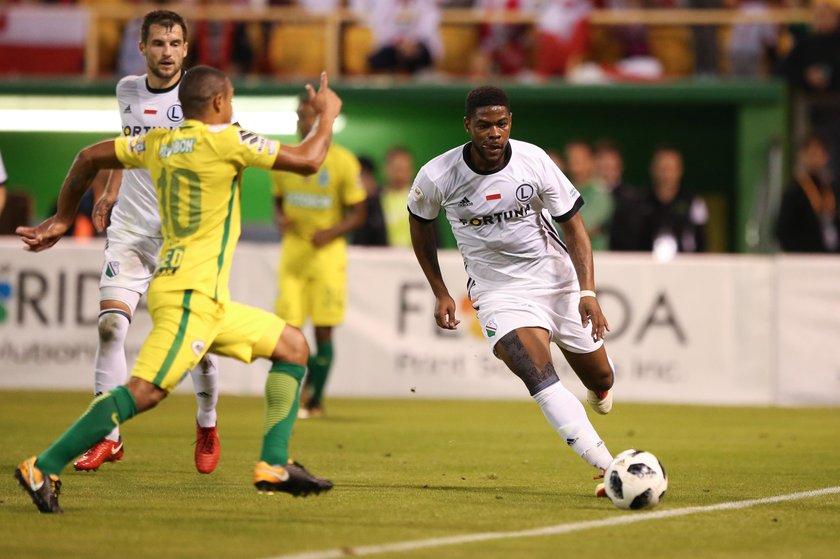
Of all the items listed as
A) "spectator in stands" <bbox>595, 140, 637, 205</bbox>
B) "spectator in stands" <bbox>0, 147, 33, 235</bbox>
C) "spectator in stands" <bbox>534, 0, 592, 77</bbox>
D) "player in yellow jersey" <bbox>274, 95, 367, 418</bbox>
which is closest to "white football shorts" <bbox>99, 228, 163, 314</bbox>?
"player in yellow jersey" <bbox>274, 95, 367, 418</bbox>

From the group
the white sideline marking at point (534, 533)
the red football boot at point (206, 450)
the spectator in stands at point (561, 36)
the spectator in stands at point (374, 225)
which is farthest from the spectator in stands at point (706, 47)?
the red football boot at point (206, 450)

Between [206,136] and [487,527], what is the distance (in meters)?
2.16

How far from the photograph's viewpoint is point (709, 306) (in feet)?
46.5

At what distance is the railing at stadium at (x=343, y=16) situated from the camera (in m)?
18.7

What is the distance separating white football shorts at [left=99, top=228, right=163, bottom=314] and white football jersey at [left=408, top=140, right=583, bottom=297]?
64.5 inches

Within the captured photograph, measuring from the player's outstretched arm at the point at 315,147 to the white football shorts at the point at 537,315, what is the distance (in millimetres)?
1548

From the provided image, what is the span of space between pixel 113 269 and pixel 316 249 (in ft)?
13.0

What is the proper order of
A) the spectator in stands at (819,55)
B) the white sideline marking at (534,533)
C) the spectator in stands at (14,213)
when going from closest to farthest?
the white sideline marking at (534,533) < the spectator in stands at (14,213) < the spectator in stands at (819,55)

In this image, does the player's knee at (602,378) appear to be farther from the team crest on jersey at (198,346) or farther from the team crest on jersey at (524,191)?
the team crest on jersey at (198,346)

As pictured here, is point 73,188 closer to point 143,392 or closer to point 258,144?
point 258,144

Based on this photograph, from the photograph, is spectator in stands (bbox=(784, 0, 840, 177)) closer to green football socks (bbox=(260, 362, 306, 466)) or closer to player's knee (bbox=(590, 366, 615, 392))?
player's knee (bbox=(590, 366, 615, 392))

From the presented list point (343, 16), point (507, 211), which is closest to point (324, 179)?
point (507, 211)

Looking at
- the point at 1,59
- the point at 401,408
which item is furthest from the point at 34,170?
the point at 401,408

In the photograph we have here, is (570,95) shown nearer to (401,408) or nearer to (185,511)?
(401,408)
